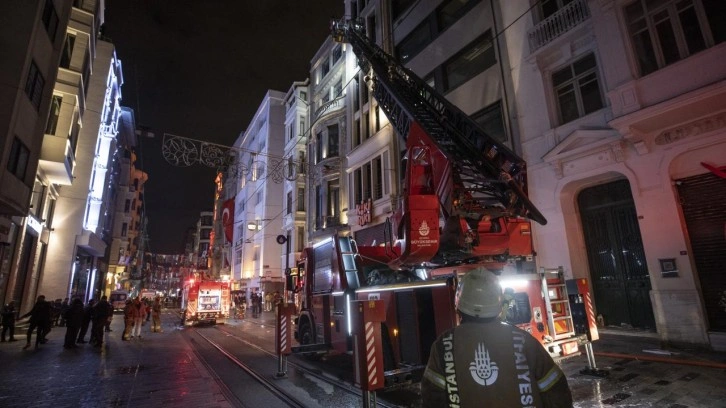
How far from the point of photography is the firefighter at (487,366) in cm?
196

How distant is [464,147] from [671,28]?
268 inches

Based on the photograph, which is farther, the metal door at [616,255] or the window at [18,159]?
the window at [18,159]

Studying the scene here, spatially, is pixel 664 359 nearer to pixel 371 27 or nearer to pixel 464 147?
pixel 464 147

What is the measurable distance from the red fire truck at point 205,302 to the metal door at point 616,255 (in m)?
20.0

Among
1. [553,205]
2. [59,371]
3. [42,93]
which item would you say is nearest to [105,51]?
[42,93]

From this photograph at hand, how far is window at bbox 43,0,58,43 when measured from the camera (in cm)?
1486

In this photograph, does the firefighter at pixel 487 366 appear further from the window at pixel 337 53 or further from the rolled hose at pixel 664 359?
the window at pixel 337 53

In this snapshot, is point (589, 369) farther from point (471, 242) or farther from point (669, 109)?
point (669, 109)

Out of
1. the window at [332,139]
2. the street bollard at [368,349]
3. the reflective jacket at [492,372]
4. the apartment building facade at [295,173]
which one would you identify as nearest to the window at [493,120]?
the street bollard at [368,349]

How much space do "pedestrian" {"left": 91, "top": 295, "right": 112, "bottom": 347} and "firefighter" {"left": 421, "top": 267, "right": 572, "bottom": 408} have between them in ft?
51.1

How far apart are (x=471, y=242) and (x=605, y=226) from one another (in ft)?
24.6

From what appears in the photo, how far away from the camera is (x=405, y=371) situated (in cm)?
560

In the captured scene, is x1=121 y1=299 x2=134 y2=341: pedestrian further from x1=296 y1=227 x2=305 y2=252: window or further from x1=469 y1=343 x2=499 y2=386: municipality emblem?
x1=296 y1=227 x2=305 y2=252: window

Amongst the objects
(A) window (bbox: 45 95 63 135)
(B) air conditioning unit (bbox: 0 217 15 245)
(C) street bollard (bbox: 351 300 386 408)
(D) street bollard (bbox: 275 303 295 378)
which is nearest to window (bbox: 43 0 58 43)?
(A) window (bbox: 45 95 63 135)
